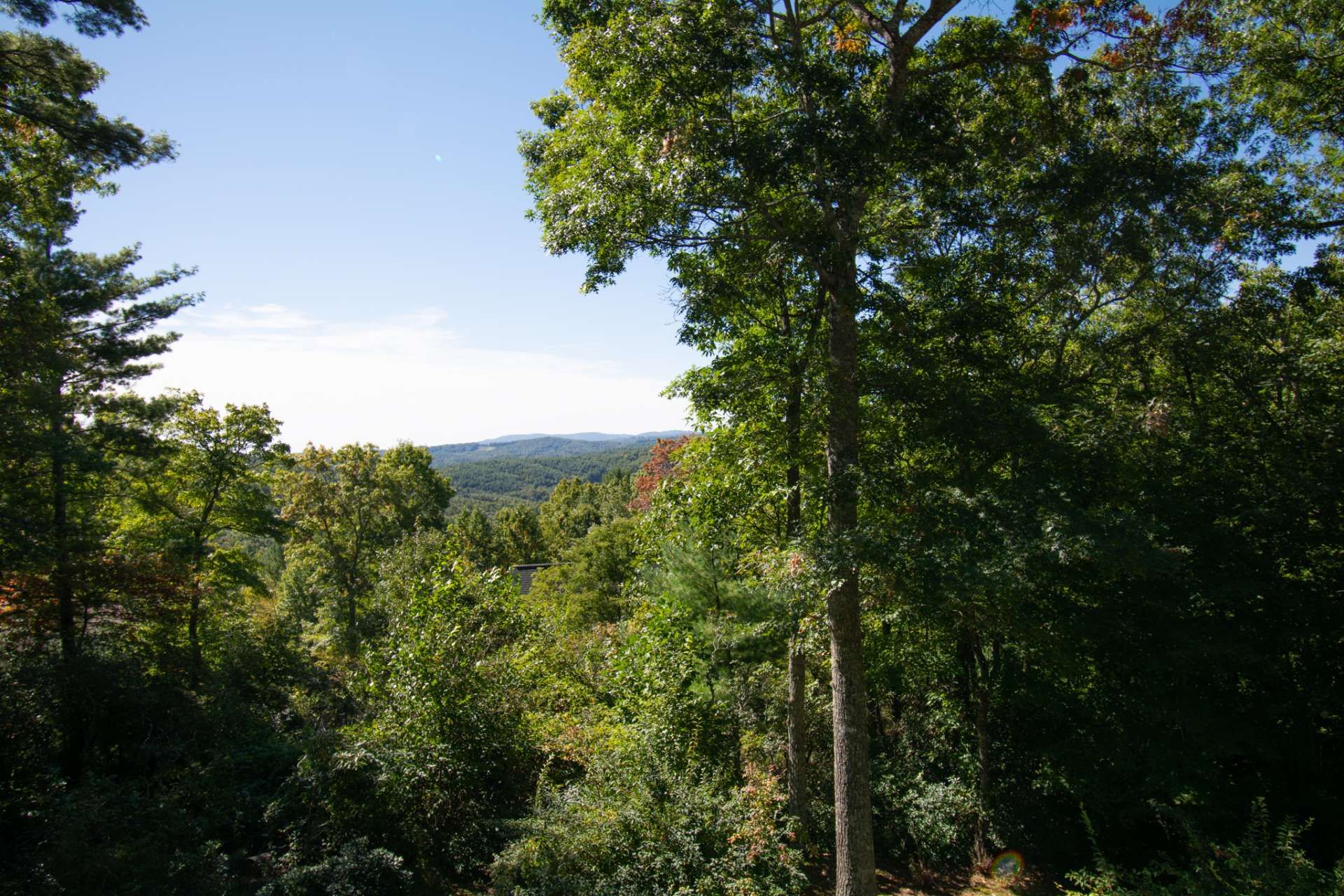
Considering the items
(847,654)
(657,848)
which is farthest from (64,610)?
(847,654)

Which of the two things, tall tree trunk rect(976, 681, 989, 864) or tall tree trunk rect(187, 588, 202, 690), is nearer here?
tall tree trunk rect(976, 681, 989, 864)

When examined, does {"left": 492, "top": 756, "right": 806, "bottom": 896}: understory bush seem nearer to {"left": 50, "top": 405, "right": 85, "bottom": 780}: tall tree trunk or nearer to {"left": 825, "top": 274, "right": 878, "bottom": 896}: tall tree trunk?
{"left": 825, "top": 274, "right": 878, "bottom": 896}: tall tree trunk

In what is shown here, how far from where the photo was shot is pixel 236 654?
15289 millimetres

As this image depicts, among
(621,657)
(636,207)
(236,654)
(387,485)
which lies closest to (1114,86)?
(636,207)

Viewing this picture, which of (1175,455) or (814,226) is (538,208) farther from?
(1175,455)

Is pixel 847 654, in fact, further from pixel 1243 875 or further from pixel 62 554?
pixel 62 554

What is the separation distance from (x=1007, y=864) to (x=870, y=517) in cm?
571

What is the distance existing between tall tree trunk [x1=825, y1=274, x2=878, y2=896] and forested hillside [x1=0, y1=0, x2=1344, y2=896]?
0.15 feet

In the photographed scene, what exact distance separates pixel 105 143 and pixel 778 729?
12665mm

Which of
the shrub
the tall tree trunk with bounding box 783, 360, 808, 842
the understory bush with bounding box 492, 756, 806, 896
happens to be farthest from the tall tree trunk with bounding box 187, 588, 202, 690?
the tall tree trunk with bounding box 783, 360, 808, 842

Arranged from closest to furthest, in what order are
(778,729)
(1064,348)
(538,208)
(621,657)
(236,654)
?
(538,208)
(1064,348)
(778,729)
(621,657)
(236,654)

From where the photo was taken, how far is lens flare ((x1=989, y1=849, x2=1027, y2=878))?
8.92 meters

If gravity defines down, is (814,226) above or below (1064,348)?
above

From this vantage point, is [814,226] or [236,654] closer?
[814,226]
